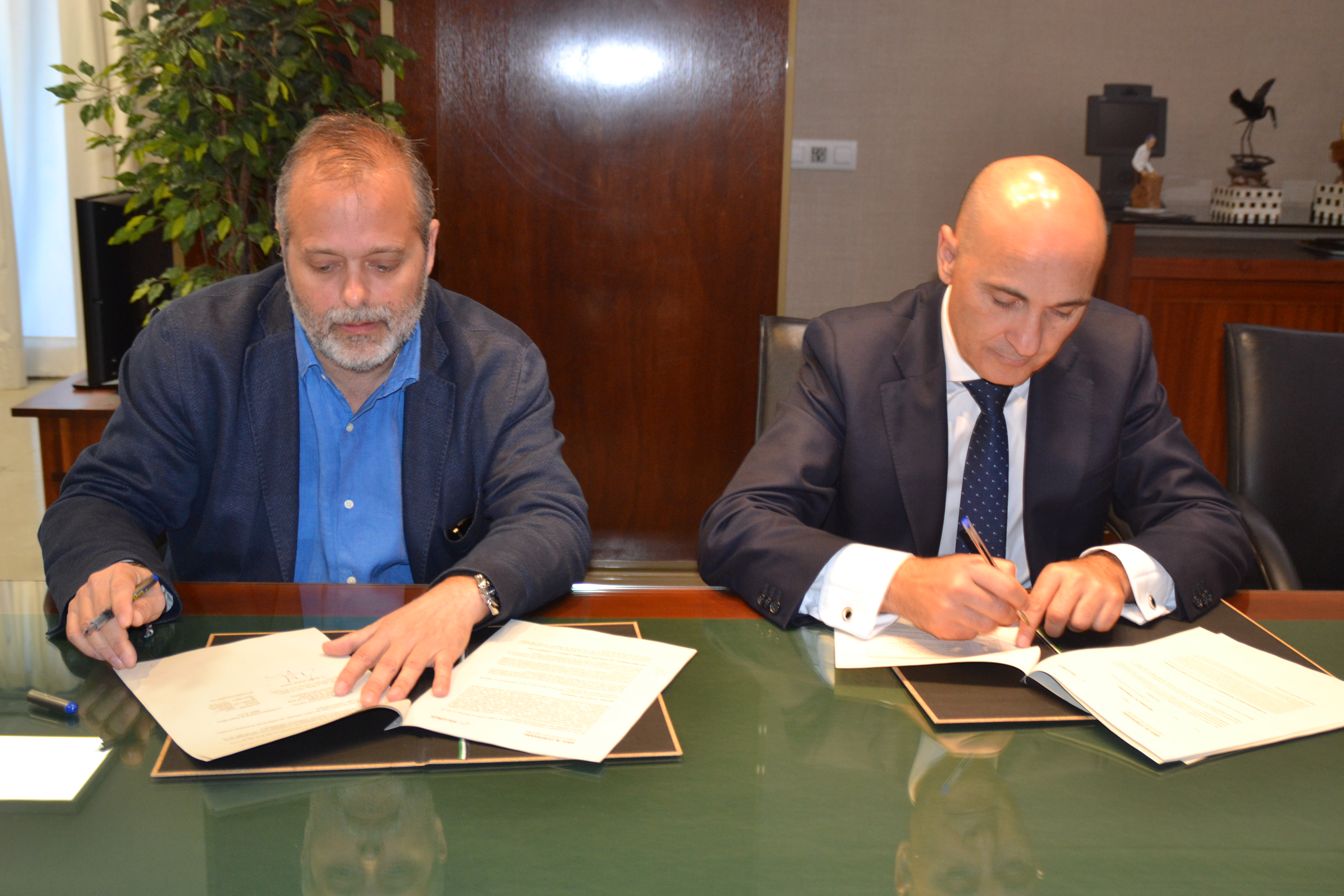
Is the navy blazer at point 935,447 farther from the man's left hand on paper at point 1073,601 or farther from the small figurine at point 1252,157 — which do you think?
the small figurine at point 1252,157

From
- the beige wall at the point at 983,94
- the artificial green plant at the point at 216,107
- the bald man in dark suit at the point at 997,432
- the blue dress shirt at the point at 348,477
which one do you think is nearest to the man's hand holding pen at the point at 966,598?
the bald man in dark suit at the point at 997,432

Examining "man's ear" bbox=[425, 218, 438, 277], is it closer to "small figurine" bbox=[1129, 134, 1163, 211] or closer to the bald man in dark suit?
the bald man in dark suit

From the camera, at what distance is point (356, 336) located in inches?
64.5

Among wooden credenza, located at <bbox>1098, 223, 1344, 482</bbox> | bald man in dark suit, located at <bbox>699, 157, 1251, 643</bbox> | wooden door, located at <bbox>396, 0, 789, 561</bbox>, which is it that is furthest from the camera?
wooden door, located at <bbox>396, 0, 789, 561</bbox>

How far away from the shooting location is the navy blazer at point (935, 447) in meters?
1.68

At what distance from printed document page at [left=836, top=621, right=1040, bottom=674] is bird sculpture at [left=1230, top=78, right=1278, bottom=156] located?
348 centimetres

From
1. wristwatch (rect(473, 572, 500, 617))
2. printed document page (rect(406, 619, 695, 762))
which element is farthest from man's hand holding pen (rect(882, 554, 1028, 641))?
wristwatch (rect(473, 572, 500, 617))

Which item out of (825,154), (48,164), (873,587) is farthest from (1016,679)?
(48,164)

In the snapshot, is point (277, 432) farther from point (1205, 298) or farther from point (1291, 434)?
point (1205, 298)

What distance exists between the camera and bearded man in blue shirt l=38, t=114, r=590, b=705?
5.19 feet

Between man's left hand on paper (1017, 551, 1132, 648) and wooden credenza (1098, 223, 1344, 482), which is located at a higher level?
wooden credenza (1098, 223, 1344, 482)

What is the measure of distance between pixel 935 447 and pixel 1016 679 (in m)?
0.57

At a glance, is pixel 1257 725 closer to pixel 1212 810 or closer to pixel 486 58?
pixel 1212 810

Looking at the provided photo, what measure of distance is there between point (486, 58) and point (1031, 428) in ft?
8.67
